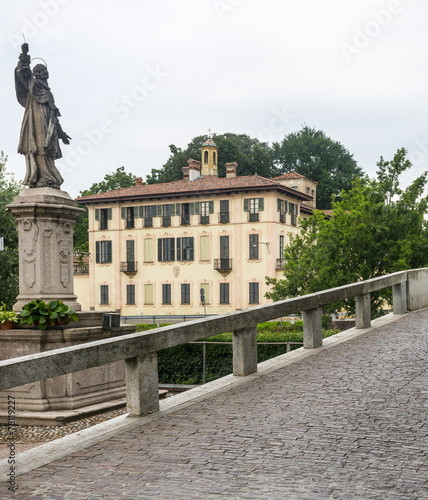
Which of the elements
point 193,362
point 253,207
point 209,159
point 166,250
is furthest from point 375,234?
point 209,159

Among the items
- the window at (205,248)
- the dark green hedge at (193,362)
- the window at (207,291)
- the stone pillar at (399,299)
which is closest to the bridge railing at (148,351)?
the stone pillar at (399,299)

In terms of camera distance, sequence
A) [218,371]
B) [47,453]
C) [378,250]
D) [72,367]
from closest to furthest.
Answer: [47,453] → [72,367] → [218,371] → [378,250]

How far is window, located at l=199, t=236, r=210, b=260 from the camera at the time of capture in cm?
5956

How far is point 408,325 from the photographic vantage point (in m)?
12.1

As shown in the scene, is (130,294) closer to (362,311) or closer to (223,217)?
(223,217)

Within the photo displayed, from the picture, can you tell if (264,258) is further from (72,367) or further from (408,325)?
(72,367)

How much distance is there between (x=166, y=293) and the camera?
200 feet

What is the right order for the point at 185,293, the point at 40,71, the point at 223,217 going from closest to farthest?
the point at 40,71 < the point at 223,217 < the point at 185,293

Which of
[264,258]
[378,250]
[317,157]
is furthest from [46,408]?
[317,157]

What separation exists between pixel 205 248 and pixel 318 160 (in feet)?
93.2

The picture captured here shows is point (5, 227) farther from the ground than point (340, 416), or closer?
farther from the ground

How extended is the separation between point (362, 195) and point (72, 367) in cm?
3277

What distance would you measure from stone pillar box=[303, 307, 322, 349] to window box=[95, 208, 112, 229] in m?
54.5

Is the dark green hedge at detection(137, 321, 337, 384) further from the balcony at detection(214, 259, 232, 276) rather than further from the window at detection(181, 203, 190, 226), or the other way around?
the window at detection(181, 203, 190, 226)
